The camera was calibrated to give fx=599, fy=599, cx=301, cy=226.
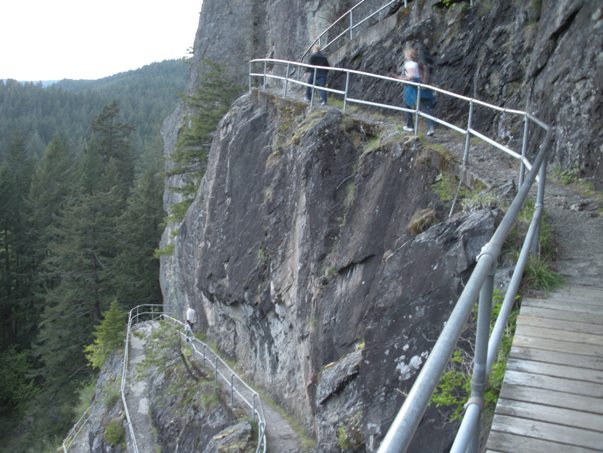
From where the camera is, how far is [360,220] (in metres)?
9.40

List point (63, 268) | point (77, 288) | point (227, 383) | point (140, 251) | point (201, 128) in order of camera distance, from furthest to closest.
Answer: point (140, 251), point (63, 268), point (77, 288), point (201, 128), point (227, 383)

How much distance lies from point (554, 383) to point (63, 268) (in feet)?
121

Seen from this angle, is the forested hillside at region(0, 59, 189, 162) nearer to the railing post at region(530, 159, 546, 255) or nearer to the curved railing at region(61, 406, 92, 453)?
the curved railing at region(61, 406, 92, 453)

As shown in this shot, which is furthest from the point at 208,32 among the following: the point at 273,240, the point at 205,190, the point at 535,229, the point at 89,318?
the point at 535,229

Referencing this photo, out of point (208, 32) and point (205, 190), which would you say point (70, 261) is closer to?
point (208, 32)

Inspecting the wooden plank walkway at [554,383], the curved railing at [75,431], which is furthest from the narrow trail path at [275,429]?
the curved railing at [75,431]

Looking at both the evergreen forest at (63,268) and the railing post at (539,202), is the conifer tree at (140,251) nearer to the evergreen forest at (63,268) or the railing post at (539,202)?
the evergreen forest at (63,268)

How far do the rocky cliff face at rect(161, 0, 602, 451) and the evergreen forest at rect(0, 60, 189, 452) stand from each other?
1136 cm

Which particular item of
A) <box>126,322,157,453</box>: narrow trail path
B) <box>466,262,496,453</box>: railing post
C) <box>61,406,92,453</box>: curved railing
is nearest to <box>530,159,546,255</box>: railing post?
<box>466,262,496,453</box>: railing post

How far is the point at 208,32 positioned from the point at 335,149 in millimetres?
21442

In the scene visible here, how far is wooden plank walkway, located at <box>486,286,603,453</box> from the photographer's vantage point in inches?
106

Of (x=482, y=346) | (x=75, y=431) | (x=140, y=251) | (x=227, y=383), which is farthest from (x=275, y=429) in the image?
(x=140, y=251)

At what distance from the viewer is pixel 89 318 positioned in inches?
1390

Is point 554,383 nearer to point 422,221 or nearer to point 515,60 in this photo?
point 422,221
